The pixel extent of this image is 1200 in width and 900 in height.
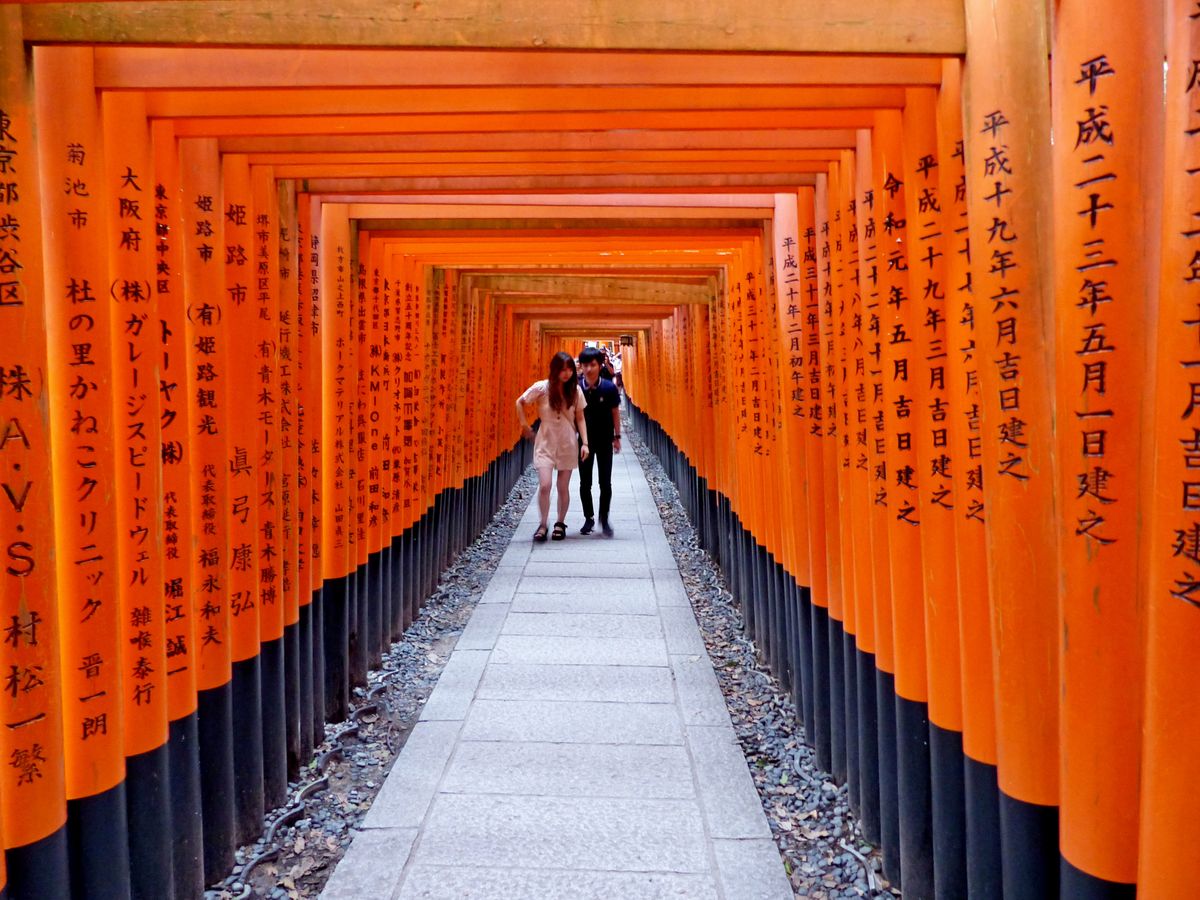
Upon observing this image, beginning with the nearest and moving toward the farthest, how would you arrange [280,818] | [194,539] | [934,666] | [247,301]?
1. [934,666]
2. [194,539]
3. [247,301]
4. [280,818]

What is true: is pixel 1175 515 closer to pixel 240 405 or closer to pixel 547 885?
pixel 547 885

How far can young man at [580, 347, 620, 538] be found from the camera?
29.3 ft

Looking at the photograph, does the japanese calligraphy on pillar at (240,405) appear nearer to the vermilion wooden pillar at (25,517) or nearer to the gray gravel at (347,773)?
the gray gravel at (347,773)

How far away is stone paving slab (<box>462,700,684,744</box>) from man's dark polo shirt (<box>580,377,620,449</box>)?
4886mm

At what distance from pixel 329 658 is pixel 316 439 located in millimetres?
1129

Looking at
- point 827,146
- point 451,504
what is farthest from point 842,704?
point 451,504

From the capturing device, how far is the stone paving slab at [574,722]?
4.05 meters

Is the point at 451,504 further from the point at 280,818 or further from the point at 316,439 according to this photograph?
the point at 280,818

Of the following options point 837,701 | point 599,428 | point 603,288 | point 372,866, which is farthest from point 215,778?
point 599,428

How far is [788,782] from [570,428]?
4.93 meters

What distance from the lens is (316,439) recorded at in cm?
403

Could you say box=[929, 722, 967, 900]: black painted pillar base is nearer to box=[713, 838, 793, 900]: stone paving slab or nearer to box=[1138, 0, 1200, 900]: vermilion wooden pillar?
box=[713, 838, 793, 900]: stone paving slab

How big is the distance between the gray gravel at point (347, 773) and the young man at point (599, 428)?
8.17ft

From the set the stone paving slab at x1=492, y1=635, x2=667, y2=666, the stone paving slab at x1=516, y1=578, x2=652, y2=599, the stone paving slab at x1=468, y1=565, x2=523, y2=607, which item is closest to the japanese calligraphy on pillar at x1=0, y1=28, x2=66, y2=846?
the stone paving slab at x1=492, y1=635, x2=667, y2=666
